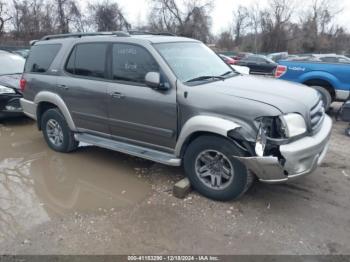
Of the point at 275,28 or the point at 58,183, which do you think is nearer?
the point at 58,183

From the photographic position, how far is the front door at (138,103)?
4.18m

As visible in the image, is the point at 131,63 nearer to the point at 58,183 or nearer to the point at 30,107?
the point at 58,183

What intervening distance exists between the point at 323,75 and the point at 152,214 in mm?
6364

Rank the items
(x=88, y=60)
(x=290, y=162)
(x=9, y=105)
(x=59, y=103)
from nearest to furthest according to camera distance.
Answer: (x=290, y=162)
(x=88, y=60)
(x=59, y=103)
(x=9, y=105)

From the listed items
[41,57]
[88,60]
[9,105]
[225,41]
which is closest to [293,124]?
[88,60]

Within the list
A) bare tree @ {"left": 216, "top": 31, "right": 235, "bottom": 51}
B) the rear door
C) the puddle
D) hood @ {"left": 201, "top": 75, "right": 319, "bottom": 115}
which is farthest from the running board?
bare tree @ {"left": 216, "top": 31, "right": 235, "bottom": 51}

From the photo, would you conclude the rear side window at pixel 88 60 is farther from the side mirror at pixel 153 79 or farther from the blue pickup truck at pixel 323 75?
the blue pickup truck at pixel 323 75

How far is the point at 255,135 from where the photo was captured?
3.52 meters

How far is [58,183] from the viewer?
15.4ft

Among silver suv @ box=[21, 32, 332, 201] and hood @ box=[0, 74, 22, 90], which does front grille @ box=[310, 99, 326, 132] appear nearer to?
silver suv @ box=[21, 32, 332, 201]

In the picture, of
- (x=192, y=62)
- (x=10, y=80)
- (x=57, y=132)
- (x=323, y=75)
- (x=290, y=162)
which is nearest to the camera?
(x=290, y=162)

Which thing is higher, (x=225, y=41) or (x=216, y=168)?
(x=225, y=41)

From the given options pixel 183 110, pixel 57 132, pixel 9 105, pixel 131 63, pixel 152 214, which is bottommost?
pixel 152 214

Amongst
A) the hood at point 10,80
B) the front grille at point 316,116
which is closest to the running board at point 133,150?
the front grille at point 316,116
